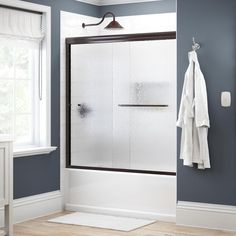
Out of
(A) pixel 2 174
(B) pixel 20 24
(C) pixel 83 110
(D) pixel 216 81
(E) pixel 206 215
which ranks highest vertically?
(B) pixel 20 24

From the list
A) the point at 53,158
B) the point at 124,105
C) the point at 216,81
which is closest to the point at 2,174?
the point at 53,158

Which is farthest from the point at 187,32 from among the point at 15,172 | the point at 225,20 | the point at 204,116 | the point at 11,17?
the point at 15,172

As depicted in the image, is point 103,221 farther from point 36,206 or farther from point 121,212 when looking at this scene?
point 36,206

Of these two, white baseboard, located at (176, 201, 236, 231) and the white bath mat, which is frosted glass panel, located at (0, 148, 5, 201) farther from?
white baseboard, located at (176, 201, 236, 231)

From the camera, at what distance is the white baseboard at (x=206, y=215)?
539cm

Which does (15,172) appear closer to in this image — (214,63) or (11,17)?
(11,17)

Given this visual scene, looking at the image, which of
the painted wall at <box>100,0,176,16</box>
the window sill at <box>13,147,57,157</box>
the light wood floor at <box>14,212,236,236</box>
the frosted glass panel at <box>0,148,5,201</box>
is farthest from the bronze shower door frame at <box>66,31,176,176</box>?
the frosted glass panel at <box>0,148,5,201</box>

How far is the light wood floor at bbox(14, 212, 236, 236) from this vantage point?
208 inches

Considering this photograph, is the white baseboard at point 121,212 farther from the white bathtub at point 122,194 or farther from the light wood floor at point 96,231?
the light wood floor at point 96,231

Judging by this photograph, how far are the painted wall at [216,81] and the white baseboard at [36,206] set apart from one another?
1.48 metres

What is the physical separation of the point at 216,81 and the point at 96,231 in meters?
1.77

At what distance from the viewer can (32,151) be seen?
5.86 meters

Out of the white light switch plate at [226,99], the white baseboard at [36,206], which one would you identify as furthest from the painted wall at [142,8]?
the white baseboard at [36,206]

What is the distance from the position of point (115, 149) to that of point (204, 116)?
1.19 meters
